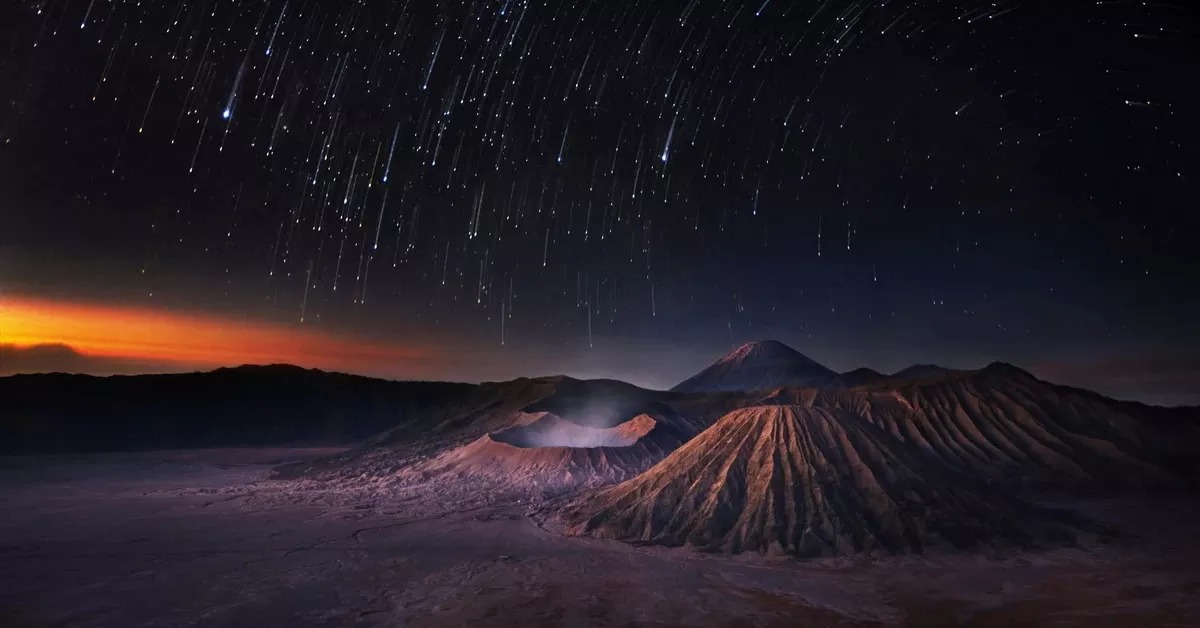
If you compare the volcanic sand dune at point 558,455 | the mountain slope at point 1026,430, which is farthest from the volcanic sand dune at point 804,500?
the mountain slope at point 1026,430

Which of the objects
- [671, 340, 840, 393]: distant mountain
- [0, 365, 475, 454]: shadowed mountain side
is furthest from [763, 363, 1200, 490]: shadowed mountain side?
[0, 365, 475, 454]: shadowed mountain side

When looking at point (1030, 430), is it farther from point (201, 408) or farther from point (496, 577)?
point (201, 408)

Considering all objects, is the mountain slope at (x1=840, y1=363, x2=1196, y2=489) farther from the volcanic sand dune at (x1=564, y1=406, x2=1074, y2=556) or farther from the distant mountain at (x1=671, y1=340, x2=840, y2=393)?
the distant mountain at (x1=671, y1=340, x2=840, y2=393)

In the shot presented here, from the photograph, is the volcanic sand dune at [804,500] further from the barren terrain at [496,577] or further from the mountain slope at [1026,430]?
the mountain slope at [1026,430]

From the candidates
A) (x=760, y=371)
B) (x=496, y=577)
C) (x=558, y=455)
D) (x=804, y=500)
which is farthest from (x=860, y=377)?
(x=496, y=577)

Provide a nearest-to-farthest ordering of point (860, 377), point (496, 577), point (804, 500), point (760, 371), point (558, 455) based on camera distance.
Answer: point (496, 577) < point (804, 500) < point (558, 455) < point (860, 377) < point (760, 371)

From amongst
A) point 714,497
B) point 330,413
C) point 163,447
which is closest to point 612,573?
point 714,497
